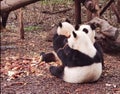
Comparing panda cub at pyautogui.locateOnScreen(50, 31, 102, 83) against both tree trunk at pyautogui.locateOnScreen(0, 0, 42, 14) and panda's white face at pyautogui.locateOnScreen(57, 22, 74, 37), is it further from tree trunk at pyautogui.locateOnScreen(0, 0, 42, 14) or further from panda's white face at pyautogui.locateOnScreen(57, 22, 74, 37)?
tree trunk at pyautogui.locateOnScreen(0, 0, 42, 14)

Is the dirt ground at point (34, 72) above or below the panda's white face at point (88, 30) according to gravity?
below

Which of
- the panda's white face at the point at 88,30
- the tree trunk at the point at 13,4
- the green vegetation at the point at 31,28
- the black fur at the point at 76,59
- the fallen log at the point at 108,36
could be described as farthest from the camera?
the green vegetation at the point at 31,28

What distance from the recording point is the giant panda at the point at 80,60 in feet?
9.45

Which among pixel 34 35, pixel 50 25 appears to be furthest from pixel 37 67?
pixel 50 25

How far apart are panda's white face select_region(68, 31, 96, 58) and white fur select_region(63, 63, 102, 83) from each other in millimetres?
135

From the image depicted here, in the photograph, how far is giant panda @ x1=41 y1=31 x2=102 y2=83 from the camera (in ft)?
9.45

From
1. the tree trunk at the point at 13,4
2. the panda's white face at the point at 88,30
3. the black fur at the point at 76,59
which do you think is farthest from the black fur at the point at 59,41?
the tree trunk at the point at 13,4

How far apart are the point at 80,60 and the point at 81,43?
0.17 m

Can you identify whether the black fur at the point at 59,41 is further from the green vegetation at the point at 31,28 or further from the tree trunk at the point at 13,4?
the tree trunk at the point at 13,4

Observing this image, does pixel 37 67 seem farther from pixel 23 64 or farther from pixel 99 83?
pixel 99 83

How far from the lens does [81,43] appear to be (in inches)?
114

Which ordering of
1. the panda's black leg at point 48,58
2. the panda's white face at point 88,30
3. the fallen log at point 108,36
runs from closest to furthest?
the panda's white face at point 88,30
the panda's black leg at point 48,58
the fallen log at point 108,36

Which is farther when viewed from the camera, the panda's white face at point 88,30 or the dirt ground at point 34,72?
the panda's white face at point 88,30

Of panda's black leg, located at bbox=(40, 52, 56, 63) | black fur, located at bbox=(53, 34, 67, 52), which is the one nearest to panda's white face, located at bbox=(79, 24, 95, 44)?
black fur, located at bbox=(53, 34, 67, 52)
